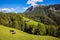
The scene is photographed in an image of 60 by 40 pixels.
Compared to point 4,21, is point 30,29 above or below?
below

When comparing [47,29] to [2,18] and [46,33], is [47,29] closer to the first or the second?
[46,33]

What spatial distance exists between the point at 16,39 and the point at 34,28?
45.6 m

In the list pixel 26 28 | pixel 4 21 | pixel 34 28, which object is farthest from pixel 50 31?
pixel 4 21

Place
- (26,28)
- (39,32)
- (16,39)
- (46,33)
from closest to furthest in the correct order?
(16,39) → (39,32) → (46,33) → (26,28)

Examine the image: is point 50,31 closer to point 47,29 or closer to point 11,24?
point 47,29

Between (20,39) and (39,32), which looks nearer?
(20,39)

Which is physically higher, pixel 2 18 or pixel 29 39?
pixel 2 18

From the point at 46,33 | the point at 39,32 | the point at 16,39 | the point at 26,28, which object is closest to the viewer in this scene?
the point at 16,39

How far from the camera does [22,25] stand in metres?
118

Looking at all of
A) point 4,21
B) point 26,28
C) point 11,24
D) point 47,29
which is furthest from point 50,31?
point 4,21

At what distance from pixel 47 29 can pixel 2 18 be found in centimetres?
4237

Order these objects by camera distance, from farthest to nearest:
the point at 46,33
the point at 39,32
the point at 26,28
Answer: the point at 26,28 < the point at 46,33 < the point at 39,32

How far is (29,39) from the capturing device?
62.9 m

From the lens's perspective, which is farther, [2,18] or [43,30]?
[2,18]
